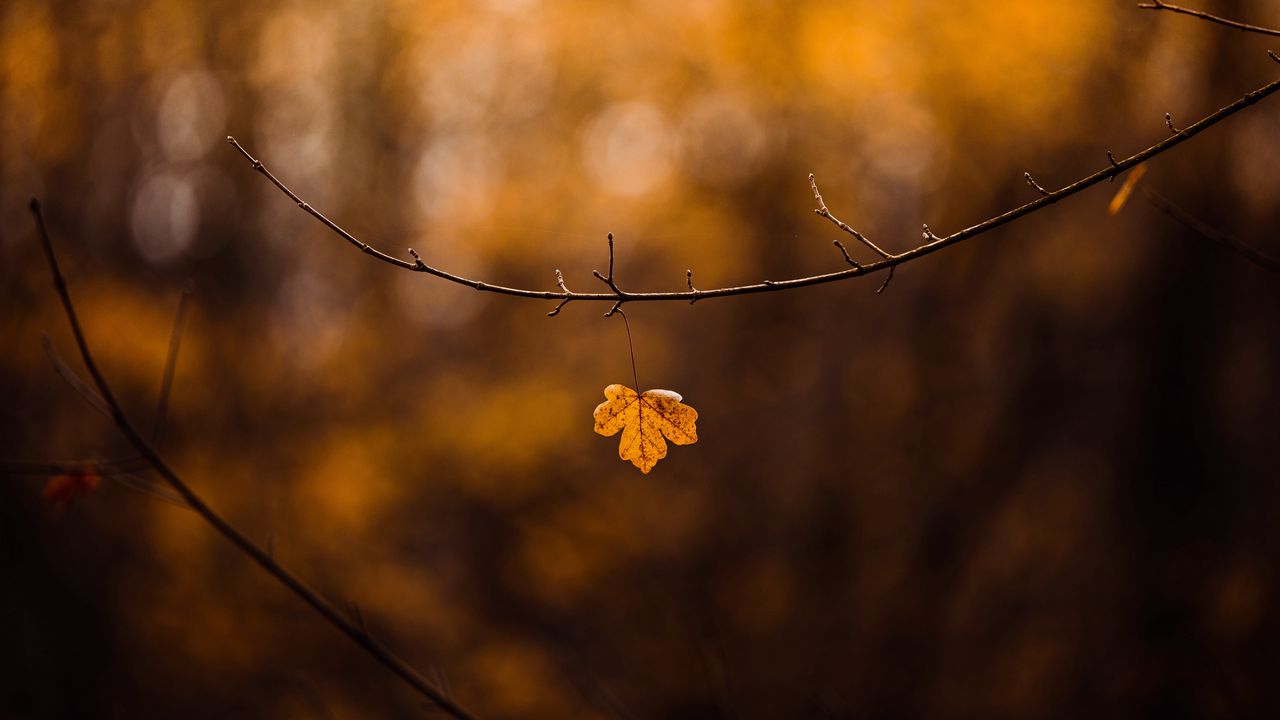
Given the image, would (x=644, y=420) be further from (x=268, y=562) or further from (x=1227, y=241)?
(x=1227, y=241)

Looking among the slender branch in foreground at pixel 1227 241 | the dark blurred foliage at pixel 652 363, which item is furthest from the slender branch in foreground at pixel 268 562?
the dark blurred foliage at pixel 652 363

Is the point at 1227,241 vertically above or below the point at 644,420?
above

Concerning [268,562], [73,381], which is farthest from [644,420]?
[73,381]

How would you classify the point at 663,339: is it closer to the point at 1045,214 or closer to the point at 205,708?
the point at 1045,214

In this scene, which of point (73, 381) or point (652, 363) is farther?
point (652, 363)

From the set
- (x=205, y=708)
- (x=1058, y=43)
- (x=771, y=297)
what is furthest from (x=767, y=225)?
(x=205, y=708)

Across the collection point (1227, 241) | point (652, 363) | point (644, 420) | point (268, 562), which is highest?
point (652, 363)

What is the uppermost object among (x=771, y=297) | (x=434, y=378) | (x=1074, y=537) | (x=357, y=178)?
(x=357, y=178)
